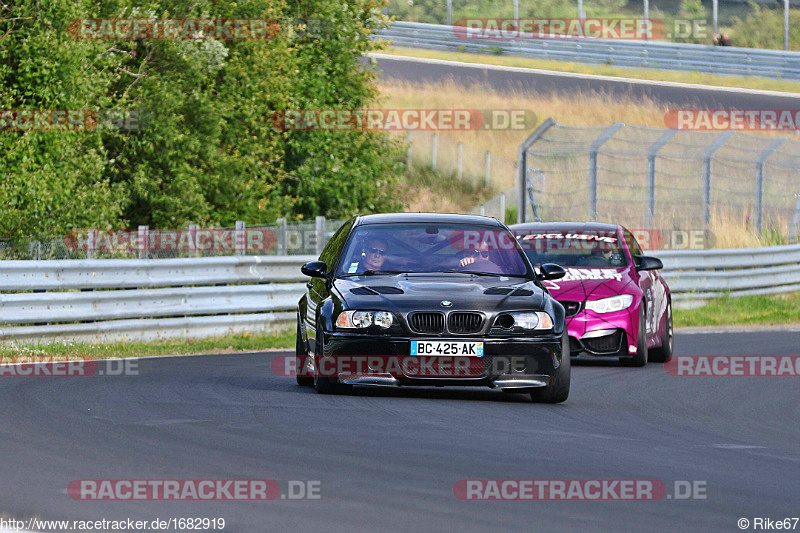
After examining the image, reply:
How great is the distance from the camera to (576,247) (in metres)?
16.0

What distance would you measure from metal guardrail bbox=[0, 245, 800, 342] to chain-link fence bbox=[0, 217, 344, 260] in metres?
0.69

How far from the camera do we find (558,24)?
55000mm

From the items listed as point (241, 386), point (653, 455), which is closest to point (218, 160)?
point (241, 386)

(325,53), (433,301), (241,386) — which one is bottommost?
(241,386)

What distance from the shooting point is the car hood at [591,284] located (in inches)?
585

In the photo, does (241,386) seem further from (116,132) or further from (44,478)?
(116,132)

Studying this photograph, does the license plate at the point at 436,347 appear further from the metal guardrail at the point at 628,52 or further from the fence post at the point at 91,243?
the metal guardrail at the point at 628,52

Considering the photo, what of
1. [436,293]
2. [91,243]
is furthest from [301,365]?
[91,243]

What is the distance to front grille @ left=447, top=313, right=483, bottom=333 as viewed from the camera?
10.5 m

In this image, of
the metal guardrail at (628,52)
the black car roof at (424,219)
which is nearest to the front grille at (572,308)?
the black car roof at (424,219)

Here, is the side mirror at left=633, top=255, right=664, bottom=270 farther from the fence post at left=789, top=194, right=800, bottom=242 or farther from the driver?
the fence post at left=789, top=194, right=800, bottom=242

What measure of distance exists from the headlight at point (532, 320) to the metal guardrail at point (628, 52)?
37413mm

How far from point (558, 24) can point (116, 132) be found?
31625 millimetres

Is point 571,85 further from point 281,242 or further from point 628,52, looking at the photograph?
point 281,242
